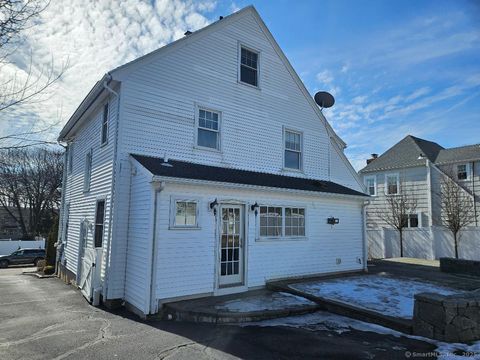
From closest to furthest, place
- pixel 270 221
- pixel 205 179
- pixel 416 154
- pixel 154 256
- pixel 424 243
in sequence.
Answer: pixel 154 256
pixel 205 179
pixel 270 221
pixel 424 243
pixel 416 154

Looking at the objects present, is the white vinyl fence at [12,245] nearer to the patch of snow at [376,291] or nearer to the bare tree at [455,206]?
the patch of snow at [376,291]

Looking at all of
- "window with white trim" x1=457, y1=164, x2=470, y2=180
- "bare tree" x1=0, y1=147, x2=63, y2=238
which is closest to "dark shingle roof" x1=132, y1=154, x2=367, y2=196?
"window with white trim" x1=457, y1=164, x2=470, y2=180

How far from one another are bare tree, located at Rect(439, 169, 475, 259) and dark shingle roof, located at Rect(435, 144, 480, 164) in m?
0.84

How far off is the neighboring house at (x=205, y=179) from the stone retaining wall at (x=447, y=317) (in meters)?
4.60

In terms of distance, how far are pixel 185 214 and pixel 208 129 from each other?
3.59 meters

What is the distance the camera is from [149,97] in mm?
9852

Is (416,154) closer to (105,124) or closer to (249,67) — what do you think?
(249,67)

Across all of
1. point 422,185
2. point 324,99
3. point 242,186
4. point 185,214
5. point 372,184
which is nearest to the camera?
point 185,214

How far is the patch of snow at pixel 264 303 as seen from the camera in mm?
7574

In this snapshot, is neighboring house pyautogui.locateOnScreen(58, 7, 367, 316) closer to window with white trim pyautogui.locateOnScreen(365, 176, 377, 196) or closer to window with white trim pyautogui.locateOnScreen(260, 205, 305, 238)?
window with white trim pyautogui.locateOnScreen(260, 205, 305, 238)

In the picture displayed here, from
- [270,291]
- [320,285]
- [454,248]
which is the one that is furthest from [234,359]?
[454,248]

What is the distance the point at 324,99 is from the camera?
15617 millimetres

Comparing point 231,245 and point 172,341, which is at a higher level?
point 231,245

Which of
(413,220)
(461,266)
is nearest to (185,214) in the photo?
(461,266)
